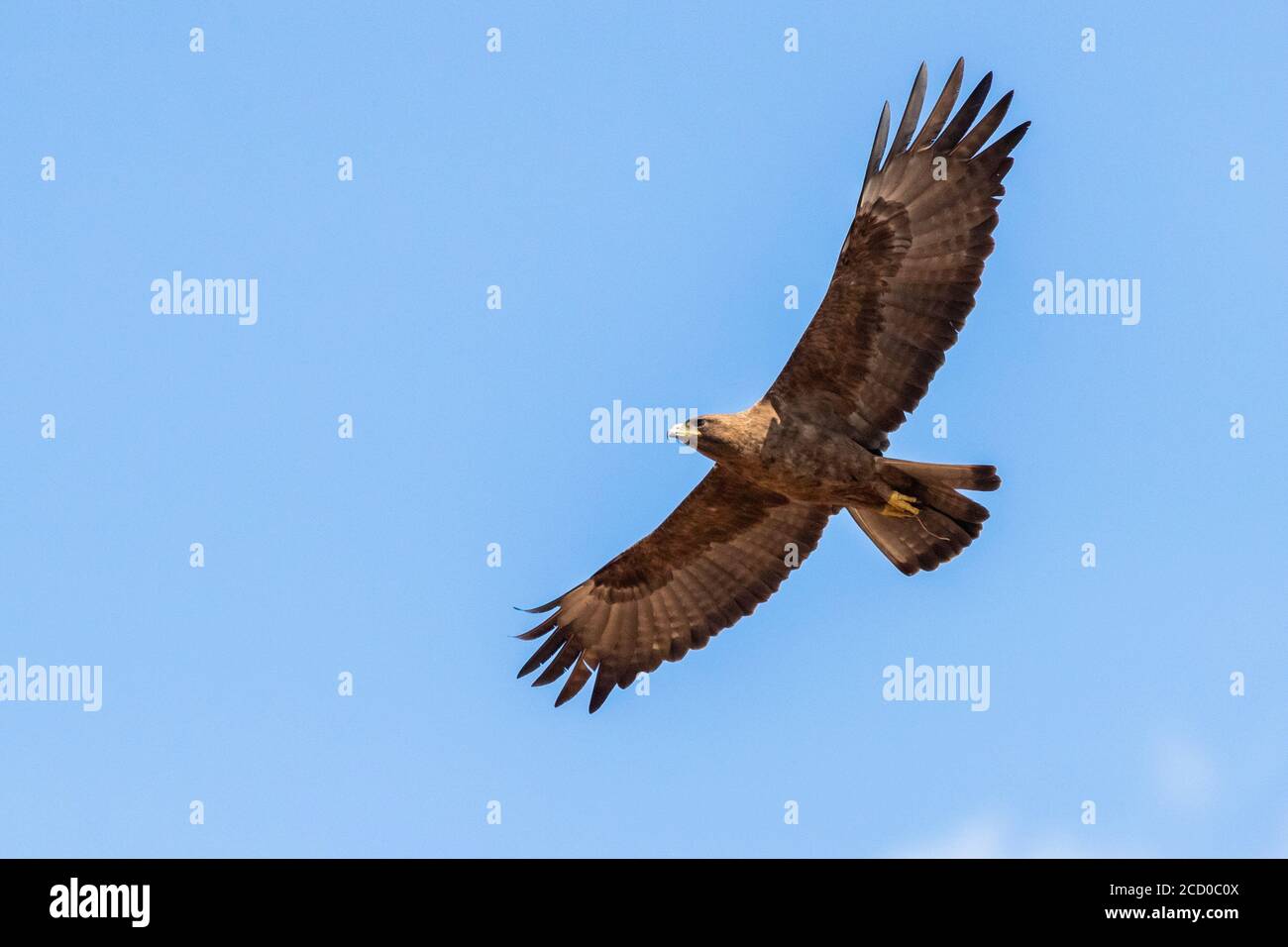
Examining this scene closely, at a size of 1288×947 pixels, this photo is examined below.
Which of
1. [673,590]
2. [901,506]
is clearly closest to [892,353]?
[901,506]

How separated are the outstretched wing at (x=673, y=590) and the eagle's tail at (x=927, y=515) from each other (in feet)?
3.68

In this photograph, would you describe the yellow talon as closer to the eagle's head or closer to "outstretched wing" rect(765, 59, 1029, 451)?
"outstretched wing" rect(765, 59, 1029, 451)

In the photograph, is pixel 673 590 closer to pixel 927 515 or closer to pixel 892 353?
pixel 927 515

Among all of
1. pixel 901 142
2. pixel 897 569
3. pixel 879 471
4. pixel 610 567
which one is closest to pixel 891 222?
pixel 901 142

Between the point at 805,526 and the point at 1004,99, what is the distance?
443 cm

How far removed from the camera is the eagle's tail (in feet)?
45.9

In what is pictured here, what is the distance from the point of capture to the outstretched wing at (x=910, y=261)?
13.8 meters

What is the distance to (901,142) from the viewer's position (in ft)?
45.3

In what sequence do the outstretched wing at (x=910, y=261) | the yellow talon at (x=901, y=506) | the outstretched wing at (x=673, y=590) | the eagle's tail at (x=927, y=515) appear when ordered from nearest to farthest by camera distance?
→ 1. the outstretched wing at (x=910, y=261)
2. the eagle's tail at (x=927, y=515)
3. the yellow talon at (x=901, y=506)
4. the outstretched wing at (x=673, y=590)

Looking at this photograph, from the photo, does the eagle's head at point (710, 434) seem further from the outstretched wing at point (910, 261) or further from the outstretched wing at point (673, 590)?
the outstretched wing at point (673, 590)

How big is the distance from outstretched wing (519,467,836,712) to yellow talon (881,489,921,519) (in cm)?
137

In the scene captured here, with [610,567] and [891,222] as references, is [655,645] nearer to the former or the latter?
[610,567]

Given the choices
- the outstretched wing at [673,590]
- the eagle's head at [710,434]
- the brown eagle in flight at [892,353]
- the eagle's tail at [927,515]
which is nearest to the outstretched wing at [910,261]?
Result: the brown eagle in flight at [892,353]

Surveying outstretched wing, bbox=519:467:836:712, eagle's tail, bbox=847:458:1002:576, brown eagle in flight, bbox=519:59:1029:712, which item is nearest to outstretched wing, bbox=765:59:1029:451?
brown eagle in flight, bbox=519:59:1029:712
